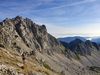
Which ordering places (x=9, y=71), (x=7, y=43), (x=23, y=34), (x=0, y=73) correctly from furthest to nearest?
(x=23, y=34), (x=7, y=43), (x=9, y=71), (x=0, y=73)

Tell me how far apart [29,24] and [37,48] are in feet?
196

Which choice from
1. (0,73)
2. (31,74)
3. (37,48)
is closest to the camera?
(0,73)

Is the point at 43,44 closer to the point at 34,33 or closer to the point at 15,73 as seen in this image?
the point at 34,33

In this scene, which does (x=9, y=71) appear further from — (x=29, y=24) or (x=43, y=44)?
(x=29, y=24)

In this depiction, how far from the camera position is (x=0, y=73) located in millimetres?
22500

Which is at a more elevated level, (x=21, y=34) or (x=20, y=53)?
(x=21, y=34)

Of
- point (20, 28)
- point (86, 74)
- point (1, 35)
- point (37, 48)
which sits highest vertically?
point (20, 28)

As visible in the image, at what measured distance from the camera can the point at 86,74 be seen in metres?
156

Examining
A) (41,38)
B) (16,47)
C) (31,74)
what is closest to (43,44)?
(41,38)

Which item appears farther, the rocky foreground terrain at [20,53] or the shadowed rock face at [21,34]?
the shadowed rock face at [21,34]

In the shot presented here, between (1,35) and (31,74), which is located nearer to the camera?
(31,74)

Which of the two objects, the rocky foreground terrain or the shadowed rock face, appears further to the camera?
the shadowed rock face

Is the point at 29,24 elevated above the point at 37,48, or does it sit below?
above

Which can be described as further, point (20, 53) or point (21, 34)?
point (21, 34)
